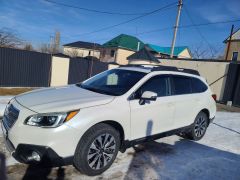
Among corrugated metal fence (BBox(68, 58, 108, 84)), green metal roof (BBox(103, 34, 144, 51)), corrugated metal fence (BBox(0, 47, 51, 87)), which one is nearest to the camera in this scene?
corrugated metal fence (BBox(0, 47, 51, 87))

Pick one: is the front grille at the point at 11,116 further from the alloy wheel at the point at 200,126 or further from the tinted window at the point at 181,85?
the alloy wheel at the point at 200,126

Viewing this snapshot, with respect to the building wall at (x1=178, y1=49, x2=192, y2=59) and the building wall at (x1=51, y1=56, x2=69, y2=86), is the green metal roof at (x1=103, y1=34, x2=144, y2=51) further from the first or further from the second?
the building wall at (x1=51, y1=56, x2=69, y2=86)

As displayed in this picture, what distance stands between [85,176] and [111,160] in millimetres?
495

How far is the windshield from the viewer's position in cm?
408

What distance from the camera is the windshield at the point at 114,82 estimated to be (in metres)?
4.08

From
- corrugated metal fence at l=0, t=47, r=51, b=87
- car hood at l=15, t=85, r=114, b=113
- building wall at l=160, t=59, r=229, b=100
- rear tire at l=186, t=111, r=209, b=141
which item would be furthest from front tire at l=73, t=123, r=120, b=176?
building wall at l=160, t=59, r=229, b=100

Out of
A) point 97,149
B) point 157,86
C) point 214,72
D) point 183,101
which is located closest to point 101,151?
point 97,149

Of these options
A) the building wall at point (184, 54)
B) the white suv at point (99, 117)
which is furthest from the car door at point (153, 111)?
the building wall at point (184, 54)

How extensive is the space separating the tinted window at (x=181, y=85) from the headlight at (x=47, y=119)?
2.60 meters

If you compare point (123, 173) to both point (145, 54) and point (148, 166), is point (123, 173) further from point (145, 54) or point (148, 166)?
point (145, 54)

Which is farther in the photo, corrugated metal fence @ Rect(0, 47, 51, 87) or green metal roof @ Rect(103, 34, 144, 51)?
green metal roof @ Rect(103, 34, 144, 51)

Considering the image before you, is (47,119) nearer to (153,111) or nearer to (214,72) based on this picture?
(153,111)

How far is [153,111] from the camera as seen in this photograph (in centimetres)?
423

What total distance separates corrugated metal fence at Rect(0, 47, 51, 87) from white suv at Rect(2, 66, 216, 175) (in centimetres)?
870
